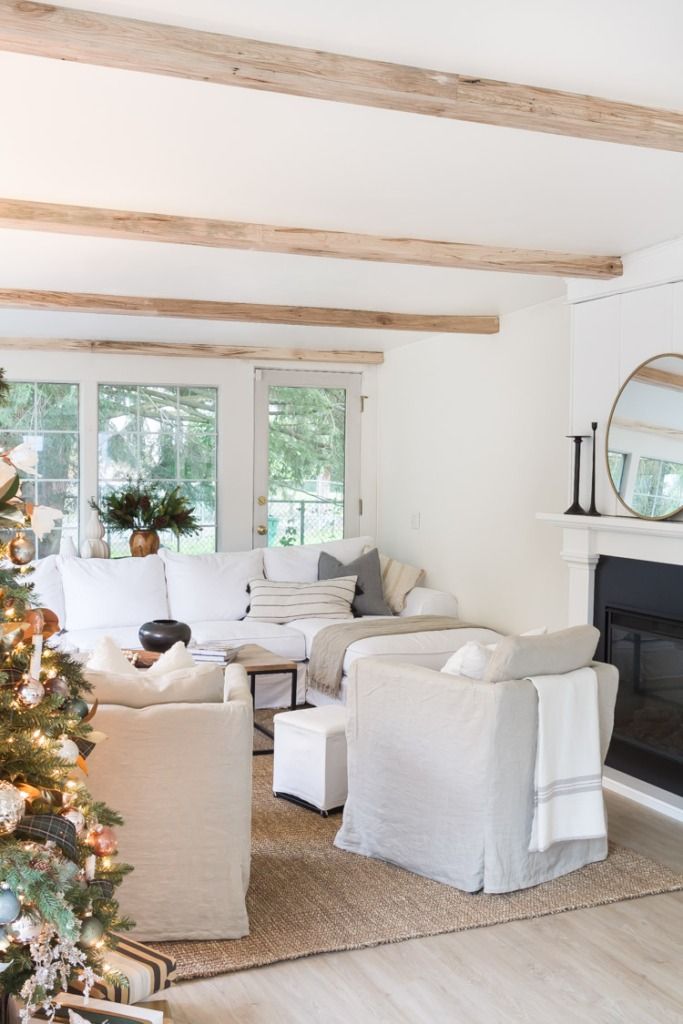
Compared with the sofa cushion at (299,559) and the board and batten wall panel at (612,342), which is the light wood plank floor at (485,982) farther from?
the sofa cushion at (299,559)

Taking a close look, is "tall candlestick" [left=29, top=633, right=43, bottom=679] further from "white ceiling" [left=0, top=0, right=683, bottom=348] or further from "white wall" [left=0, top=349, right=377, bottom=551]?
"white wall" [left=0, top=349, right=377, bottom=551]

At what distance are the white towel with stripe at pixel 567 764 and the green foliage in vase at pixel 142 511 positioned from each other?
158 inches

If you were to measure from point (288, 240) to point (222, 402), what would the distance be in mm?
3445

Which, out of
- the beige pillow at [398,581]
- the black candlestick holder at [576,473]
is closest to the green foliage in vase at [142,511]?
the beige pillow at [398,581]

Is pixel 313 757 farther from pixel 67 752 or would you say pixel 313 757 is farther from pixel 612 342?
pixel 612 342

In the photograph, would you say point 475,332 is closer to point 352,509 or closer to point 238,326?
point 238,326

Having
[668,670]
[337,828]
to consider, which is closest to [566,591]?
[668,670]

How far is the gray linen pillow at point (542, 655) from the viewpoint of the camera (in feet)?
11.5

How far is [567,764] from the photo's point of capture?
361 cm

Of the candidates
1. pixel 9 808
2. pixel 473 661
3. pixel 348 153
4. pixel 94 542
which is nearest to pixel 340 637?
pixel 94 542

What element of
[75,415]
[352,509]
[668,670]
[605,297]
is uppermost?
[605,297]

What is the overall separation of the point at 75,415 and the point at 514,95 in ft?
16.9

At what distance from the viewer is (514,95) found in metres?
2.63

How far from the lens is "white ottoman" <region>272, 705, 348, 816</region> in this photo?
4211 millimetres
